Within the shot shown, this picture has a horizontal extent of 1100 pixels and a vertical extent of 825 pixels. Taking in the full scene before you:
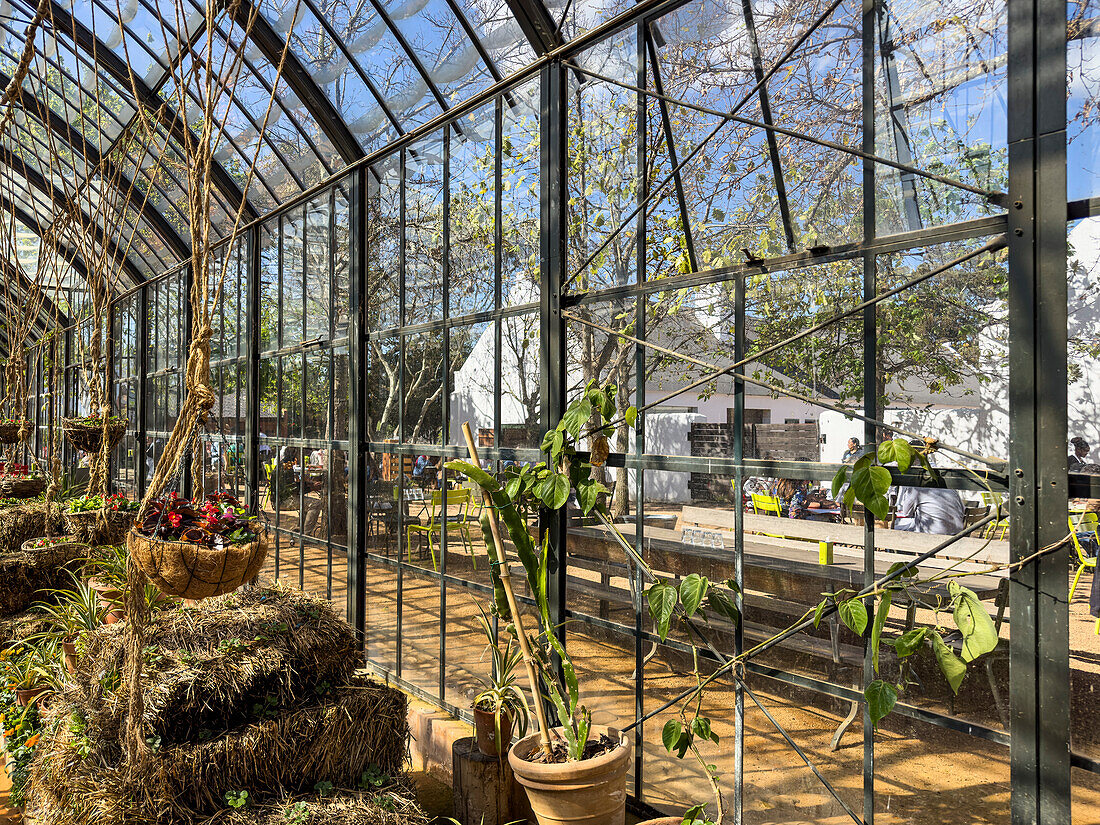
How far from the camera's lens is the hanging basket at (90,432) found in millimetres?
5570

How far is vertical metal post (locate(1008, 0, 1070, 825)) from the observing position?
1.60 metres

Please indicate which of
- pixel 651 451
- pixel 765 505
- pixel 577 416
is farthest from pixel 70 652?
pixel 765 505

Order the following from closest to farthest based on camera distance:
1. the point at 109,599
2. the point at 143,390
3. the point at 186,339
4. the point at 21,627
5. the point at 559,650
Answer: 1. the point at 559,650
2. the point at 109,599
3. the point at 21,627
4. the point at 186,339
5. the point at 143,390

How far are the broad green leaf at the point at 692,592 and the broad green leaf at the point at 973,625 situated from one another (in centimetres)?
65

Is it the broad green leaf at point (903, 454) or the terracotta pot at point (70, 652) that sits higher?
the broad green leaf at point (903, 454)

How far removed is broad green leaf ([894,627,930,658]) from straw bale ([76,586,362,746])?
214cm

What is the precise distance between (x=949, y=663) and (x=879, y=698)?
7.4 inches

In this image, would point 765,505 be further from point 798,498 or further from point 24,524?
point 24,524

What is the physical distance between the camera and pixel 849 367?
201 centimetres

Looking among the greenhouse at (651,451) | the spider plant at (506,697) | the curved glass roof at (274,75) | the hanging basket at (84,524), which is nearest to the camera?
the greenhouse at (651,451)

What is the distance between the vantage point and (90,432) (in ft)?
18.4

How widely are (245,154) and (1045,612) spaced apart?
5222 millimetres

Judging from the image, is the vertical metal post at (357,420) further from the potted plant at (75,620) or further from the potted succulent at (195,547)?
the potted plant at (75,620)

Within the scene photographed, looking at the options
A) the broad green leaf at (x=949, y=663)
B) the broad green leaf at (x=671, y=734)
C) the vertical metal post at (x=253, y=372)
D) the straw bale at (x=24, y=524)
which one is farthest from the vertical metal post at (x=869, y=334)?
the straw bale at (x=24, y=524)
